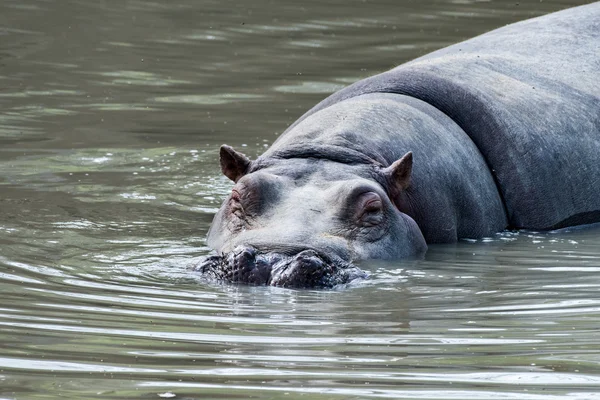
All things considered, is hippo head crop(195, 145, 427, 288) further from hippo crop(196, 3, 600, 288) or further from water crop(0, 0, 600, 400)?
water crop(0, 0, 600, 400)

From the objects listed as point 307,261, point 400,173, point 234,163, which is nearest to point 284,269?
point 307,261

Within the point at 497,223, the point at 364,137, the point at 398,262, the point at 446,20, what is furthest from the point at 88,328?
the point at 446,20

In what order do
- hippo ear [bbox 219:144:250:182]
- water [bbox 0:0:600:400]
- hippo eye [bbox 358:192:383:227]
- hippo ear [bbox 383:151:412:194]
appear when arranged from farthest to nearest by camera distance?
hippo ear [bbox 219:144:250:182]
hippo ear [bbox 383:151:412:194]
hippo eye [bbox 358:192:383:227]
water [bbox 0:0:600:400]

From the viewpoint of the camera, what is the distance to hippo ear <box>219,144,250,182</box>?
324 inches

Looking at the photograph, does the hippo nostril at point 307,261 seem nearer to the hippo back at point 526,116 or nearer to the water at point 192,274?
the water at point 192,274

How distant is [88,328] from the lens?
221 inches

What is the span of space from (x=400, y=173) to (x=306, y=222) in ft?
3.38

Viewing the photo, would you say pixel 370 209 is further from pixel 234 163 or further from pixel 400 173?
pixel 234 163

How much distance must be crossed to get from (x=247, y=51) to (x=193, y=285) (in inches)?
363

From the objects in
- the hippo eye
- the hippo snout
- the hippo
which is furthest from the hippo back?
the hippo snout

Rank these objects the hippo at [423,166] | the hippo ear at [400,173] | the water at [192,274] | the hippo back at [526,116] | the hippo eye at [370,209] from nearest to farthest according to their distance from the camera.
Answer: the water at [192,274] → the hippo at [423,166] → the hippo eye at [370,209] → the hippo ear at [400,173] → the hippo back at [526,116]

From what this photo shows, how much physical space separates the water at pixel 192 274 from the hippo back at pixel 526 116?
298 mm

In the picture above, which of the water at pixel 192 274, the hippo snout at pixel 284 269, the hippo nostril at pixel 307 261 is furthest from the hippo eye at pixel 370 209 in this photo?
the hippo nostril at pixel 307 261

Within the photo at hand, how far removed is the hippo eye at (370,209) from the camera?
7547 millimetres
